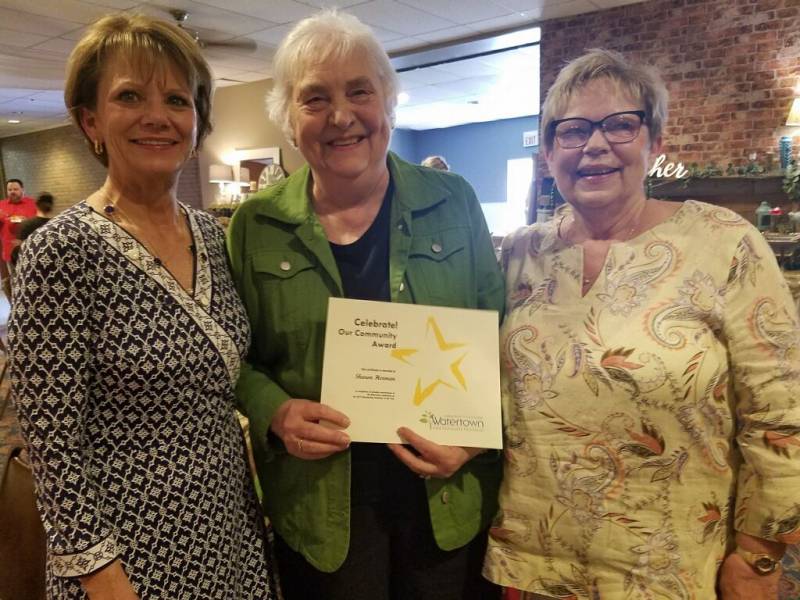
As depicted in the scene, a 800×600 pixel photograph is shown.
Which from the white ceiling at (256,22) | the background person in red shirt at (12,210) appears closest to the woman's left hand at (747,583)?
the white ceiling at (256,22)

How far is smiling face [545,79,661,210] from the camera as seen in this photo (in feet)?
4.04

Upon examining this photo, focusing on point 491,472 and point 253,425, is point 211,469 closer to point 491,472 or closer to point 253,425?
point 253,425

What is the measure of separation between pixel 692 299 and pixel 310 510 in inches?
36.3

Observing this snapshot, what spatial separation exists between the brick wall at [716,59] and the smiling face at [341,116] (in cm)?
520

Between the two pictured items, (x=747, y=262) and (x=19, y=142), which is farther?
(x=19, y=142)

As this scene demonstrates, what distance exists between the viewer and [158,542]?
3.73 ft

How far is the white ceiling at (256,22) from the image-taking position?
5.55 meters

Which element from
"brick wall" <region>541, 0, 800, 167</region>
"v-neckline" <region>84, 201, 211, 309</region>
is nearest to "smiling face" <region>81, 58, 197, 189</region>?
"v-neckline" <region>84, 201, 211, 309</region>

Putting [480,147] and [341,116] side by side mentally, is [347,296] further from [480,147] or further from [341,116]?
[480,147]

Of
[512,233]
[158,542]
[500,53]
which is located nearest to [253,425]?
[158,542]

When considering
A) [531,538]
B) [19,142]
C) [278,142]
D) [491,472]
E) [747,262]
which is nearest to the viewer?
[747,262]

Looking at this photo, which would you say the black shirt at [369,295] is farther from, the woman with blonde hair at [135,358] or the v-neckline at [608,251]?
the v-neckline at [608,251]

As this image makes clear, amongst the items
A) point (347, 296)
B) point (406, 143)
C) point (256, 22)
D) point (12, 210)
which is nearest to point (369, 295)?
point (347, 296)

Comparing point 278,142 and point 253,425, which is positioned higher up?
point 278,142
